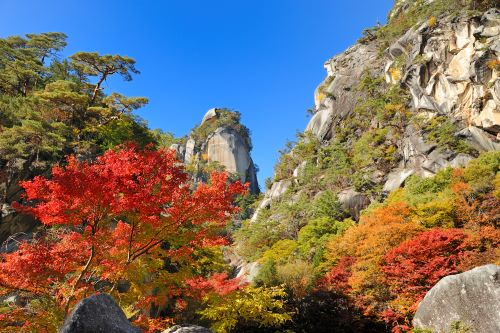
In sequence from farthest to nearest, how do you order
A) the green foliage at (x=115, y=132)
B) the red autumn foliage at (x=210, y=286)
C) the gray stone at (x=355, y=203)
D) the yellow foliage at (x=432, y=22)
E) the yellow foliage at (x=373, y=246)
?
the yellow foliage at (x=432, y=22) < the gray stone at (x=355, y=203) < the green foliage at (x=115, y=132) < the yellow foliage at (x=373, y=246) < the red autumn foliage at (x=210, y=286)

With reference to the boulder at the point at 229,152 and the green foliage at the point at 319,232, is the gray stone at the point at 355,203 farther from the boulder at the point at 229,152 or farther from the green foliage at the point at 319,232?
the boulder at the point at 229,152

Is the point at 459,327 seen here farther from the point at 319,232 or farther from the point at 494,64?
the point at 494,64

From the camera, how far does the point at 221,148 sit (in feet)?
199

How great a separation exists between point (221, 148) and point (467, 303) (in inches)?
2130

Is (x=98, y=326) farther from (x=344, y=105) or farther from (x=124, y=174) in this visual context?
(x=344, y=105)

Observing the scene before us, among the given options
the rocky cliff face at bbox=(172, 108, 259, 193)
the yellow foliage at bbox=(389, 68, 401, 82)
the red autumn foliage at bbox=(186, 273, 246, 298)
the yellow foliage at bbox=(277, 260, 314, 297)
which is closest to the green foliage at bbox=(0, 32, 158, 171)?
the red autumn foliage at bbox=(186, 273, 246, 298)

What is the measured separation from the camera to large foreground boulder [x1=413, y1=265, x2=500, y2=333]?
25.0 feet

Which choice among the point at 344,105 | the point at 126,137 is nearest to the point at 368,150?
the point at 344,105

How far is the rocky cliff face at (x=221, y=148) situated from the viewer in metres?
59.9

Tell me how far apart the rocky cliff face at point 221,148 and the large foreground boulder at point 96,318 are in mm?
51143

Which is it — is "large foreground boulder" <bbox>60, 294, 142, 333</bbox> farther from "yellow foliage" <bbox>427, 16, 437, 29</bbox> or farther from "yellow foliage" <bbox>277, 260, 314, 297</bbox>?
"yellow foliage" <bbox>427, 16, 437, 29</bbox>

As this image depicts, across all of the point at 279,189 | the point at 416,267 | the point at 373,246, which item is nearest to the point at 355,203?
the point at 279,189

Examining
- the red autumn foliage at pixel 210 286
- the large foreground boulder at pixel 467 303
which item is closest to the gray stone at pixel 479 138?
the large foreground boulder at pixel 467 303

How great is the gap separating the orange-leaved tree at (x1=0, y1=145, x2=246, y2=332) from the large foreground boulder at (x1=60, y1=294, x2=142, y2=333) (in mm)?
1715
